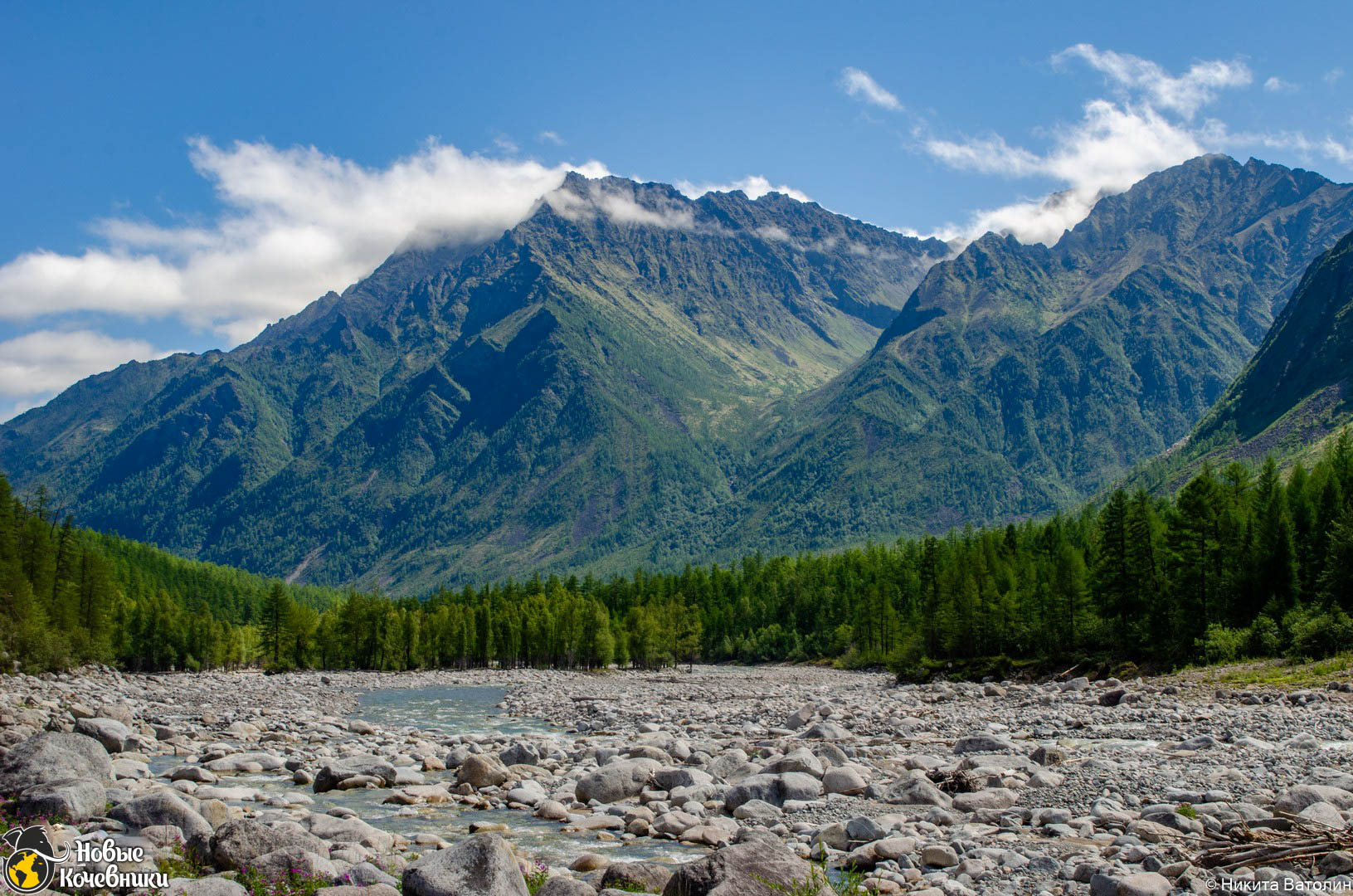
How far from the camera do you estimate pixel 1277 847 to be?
15.1 m

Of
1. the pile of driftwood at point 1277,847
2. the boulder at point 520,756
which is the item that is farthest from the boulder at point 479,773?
the pile of driftwood at point 1277,847

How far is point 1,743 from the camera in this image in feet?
95.2

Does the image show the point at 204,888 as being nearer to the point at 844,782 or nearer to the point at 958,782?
the point at 844,782

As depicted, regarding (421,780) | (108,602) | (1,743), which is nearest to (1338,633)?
(421,780)

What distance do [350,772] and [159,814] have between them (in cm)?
1088

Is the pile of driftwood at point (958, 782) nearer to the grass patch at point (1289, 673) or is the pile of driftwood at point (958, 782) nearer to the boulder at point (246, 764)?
the grass patch at point (1289, 673)

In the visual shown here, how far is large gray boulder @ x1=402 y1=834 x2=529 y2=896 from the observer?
46.2ft

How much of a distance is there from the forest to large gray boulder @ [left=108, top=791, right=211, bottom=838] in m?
49.6

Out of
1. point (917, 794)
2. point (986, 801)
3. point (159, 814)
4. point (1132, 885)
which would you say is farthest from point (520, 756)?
point (1132, 885)

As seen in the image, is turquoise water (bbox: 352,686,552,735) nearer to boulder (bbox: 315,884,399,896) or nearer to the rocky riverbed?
the rocky riverbed

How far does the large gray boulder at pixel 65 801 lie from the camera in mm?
19250

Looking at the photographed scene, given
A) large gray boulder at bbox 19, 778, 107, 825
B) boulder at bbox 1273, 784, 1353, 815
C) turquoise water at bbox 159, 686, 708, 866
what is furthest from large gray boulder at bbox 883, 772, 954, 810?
large gray boulder at bbox 19, 778, 107, 825

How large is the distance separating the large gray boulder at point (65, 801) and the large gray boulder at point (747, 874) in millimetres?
13463

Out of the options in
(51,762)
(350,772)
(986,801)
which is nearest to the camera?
(986,801)
